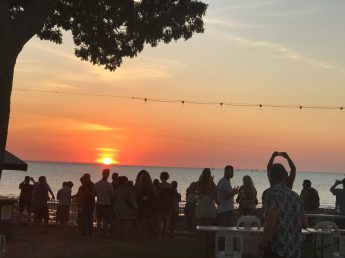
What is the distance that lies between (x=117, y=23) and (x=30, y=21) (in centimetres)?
363

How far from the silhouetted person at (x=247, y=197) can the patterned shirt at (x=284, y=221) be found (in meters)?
6.56

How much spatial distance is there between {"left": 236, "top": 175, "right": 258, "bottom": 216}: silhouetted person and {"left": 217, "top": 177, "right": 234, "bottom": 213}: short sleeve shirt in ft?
1.17

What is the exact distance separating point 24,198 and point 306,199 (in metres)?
7.99

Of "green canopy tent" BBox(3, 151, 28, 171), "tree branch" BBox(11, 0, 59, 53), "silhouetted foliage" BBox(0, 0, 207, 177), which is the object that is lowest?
"green canopy tent" BBox(3, 151, 28, 171)

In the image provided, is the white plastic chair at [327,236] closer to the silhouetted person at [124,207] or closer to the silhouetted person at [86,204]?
the silhouetted person at [124,207]

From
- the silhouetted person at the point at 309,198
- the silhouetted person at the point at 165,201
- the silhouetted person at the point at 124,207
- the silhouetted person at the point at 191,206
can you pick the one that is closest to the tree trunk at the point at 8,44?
the silhouetted person at the point at 124,207

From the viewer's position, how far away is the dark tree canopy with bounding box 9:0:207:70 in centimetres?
1291

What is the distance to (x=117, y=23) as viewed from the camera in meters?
13.4

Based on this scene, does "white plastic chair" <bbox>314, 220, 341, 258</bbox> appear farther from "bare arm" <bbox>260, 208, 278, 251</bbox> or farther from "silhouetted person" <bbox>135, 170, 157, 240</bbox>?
"bare arm" <bbox>260, 208, 278, 251</bbox>

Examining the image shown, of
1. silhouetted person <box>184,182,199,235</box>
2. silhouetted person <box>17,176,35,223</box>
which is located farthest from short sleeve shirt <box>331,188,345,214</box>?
silhouetted person <box>17,176,35,223</box>

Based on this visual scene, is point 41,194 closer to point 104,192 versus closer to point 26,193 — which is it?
point 26,193

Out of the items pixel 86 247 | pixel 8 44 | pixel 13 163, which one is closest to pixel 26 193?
pixel 13 163

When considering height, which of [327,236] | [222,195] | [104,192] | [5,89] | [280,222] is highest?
[5,89]

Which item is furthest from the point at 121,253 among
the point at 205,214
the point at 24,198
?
the point at 24,198
